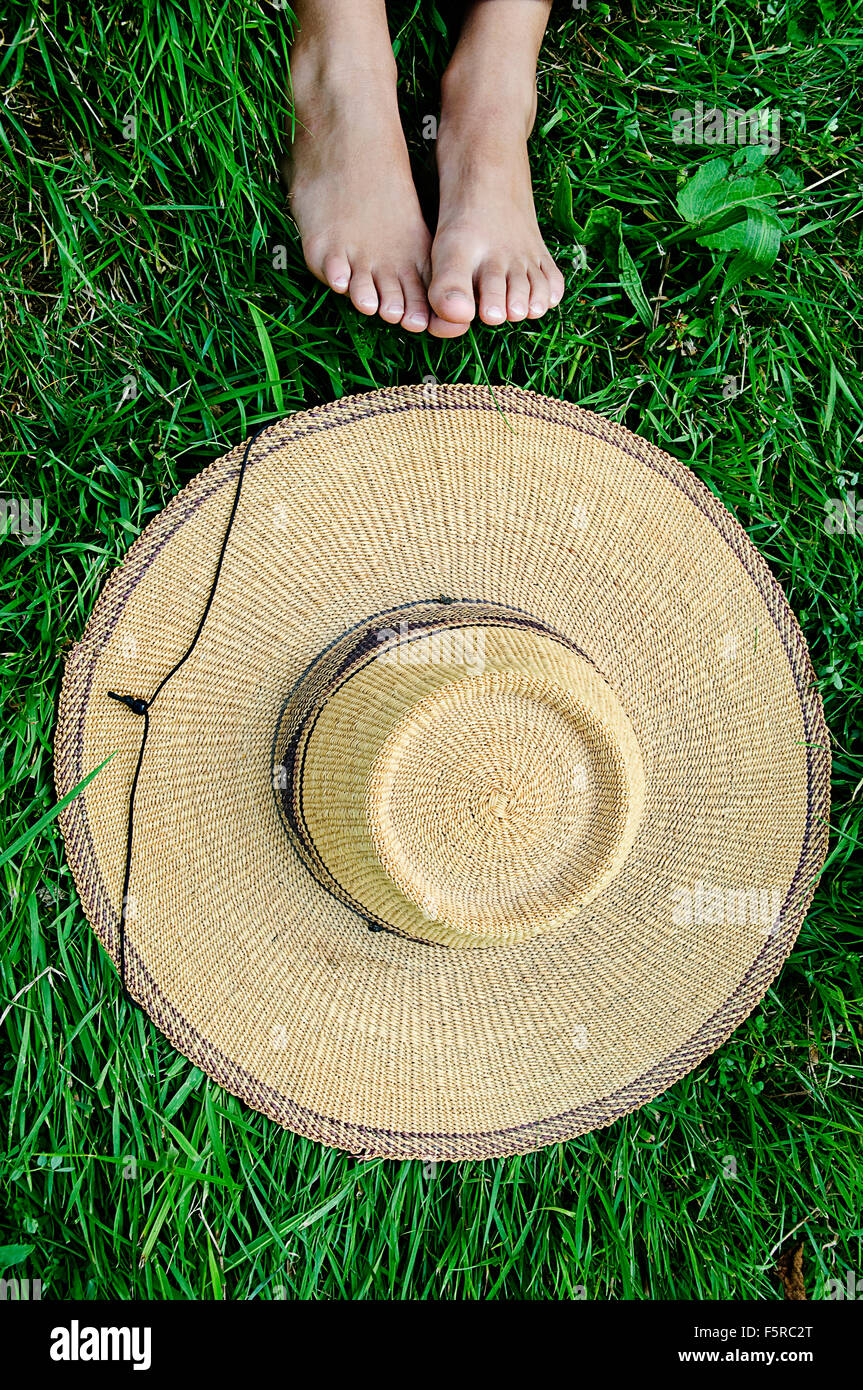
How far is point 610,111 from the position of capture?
1563 millimetres

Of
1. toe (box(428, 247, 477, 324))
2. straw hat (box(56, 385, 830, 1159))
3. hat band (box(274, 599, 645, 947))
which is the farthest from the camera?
toe (box(428, 247, 477, 324))

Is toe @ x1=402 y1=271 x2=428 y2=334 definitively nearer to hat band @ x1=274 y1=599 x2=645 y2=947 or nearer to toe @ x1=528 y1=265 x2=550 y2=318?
toe @ x1=528 y1=265 x2=550 y2=318

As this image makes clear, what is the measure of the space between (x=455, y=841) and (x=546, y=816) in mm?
99

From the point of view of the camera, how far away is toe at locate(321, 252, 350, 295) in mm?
1361

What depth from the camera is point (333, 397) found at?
147cm

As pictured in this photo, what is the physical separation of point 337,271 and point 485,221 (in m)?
0.22

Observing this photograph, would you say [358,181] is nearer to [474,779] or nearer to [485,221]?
[485,221]

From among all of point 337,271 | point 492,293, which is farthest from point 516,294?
point 337,271

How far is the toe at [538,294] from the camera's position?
1395mm

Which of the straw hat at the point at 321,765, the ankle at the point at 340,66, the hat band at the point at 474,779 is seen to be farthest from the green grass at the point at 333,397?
the hat band at the point at 474,779

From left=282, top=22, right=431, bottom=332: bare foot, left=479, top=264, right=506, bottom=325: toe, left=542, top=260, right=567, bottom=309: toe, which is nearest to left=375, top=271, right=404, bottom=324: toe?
left=282, top=22, right=431, bottom=332: bare foot

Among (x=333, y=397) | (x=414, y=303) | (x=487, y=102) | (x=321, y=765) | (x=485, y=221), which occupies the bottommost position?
(x=321, y=765)

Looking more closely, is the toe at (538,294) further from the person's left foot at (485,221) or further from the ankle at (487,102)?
the ankle at (487,102)

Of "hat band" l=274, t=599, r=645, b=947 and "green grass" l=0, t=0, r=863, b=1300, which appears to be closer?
"hat band" l=274, t=599, r=645, b=947
